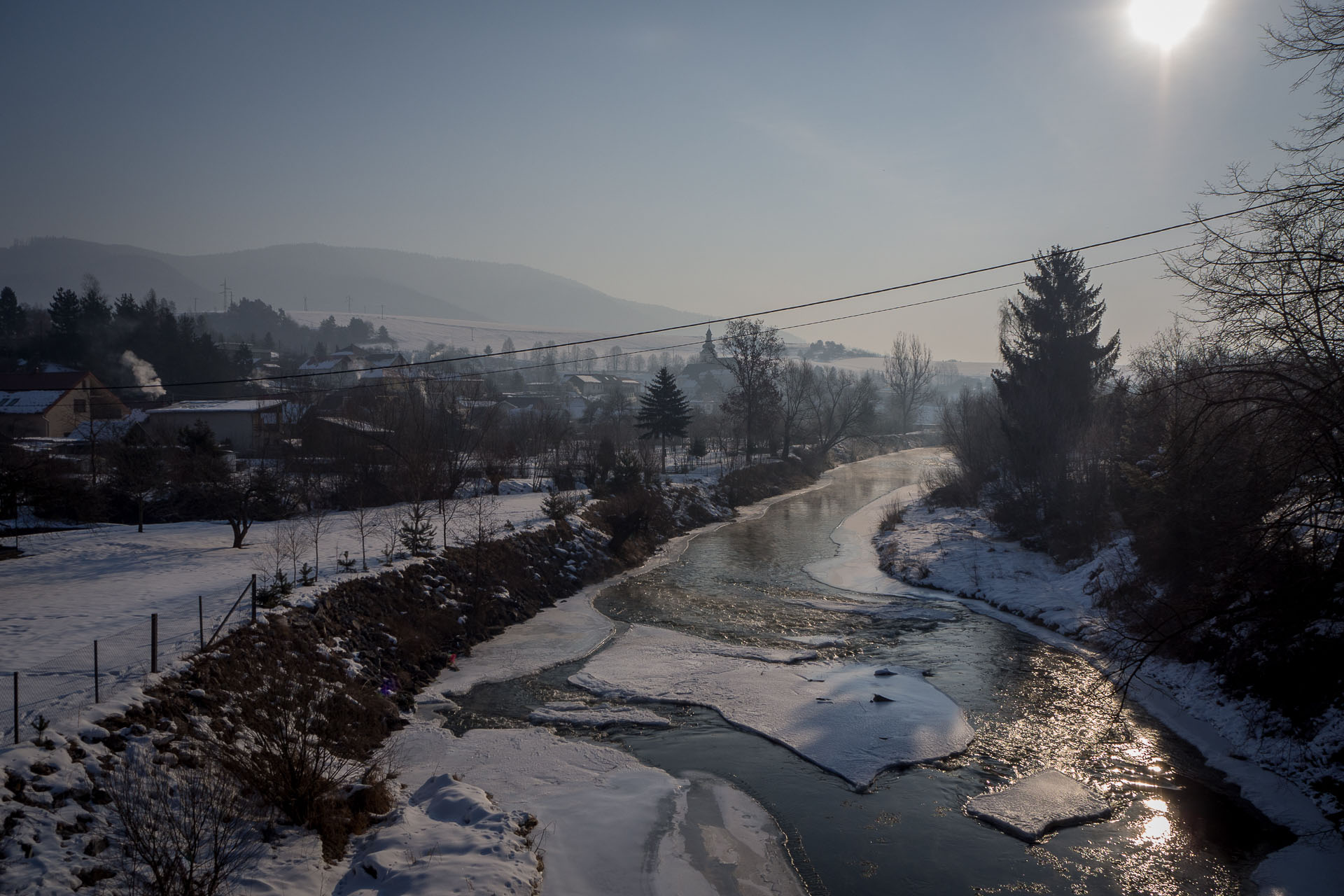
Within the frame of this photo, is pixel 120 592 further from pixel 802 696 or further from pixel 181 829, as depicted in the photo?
pixel 802 696

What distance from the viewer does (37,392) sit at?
4538 centimetres

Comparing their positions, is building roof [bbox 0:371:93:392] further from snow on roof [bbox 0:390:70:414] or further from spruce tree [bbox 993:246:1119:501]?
spruce tree [bbox 993:246:1119:501]

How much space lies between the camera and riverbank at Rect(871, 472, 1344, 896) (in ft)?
31.5

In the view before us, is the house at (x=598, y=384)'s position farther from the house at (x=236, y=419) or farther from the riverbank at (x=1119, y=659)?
the riverbank at (x=1119, y=659)

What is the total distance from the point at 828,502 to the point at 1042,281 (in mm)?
17172

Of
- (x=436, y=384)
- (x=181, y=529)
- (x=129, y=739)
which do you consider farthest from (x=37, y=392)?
(x=129, y=739)

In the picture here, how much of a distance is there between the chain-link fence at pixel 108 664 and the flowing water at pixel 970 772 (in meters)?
4.39

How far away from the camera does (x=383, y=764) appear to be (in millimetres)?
10492

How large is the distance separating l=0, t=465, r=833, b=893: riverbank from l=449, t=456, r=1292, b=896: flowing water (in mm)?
834

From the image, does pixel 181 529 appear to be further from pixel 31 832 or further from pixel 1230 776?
pixel 1230 776

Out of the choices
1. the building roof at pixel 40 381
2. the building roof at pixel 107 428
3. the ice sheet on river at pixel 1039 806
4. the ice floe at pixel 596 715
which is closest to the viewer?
the ice sheet on river at pixel 1039 806

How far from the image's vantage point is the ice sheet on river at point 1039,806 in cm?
951

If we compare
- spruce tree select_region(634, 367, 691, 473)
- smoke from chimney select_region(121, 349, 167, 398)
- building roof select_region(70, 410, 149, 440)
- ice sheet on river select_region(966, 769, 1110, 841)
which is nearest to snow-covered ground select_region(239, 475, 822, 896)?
ice sheet on river select_region(966, 769, 1110, 841)

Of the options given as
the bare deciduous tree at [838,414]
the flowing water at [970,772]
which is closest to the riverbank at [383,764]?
the flowing water at [970,772]
